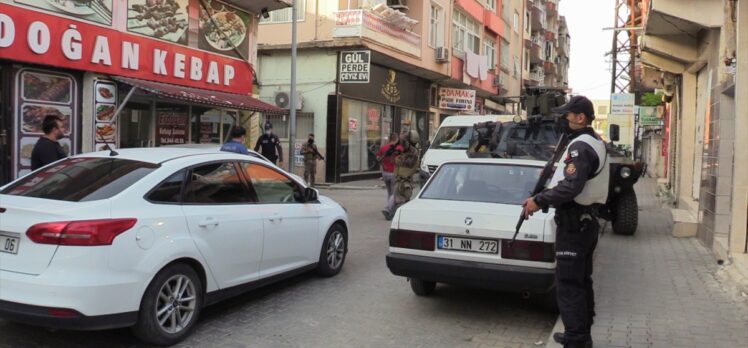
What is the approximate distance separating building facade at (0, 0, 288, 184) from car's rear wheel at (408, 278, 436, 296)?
732 cm

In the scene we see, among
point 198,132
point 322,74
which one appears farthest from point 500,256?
point 322,74

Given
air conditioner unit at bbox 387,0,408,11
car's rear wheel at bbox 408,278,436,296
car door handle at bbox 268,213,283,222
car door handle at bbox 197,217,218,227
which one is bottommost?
car's rear wheel at bbox 408,278,436,296

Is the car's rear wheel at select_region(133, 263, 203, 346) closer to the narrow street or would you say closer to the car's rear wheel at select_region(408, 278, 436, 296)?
the narrow street

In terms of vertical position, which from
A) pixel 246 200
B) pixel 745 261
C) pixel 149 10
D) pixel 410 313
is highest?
pixel 149 10

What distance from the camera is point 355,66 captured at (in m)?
19.6

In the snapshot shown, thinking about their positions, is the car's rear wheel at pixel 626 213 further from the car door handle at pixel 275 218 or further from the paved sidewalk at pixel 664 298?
the car door handle at pixel 275 218

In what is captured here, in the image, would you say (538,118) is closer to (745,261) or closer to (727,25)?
(727,25)

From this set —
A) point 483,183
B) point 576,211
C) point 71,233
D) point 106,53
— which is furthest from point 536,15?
point 71,233

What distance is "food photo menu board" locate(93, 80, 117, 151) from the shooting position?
11.2 metres

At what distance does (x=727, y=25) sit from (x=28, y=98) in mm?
10572

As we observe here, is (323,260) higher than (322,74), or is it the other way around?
(322,74)

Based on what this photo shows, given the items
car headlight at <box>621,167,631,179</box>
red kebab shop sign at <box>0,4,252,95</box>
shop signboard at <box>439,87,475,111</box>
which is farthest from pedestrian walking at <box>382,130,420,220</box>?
shop signboard at <box>439,87,475,111</box>

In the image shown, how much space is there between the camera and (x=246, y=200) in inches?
218

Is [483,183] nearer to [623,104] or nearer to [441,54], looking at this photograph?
[441,54]
